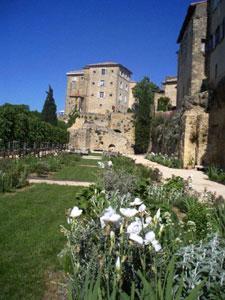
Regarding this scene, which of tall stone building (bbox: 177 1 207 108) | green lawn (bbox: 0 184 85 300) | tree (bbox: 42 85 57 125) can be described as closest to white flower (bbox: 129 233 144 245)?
green lawn (bbox: 0 184 85 300)

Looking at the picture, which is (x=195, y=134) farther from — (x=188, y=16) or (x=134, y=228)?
(x=134, y=228)

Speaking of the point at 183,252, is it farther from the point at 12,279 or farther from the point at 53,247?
the point at 53,247

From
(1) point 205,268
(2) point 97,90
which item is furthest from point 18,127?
(2) point 97,90

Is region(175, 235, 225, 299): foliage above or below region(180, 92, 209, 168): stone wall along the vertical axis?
below

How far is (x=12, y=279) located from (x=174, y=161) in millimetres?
20268

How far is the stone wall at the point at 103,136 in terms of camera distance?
49.6 metres

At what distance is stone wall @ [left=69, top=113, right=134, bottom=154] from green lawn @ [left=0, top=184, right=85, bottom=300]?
127ft

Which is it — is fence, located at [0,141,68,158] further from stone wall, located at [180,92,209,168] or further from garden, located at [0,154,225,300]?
garden, located at [0,154,225,300]

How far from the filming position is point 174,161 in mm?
24094

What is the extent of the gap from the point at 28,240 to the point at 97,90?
74307 mm

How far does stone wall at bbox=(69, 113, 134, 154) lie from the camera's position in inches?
1953

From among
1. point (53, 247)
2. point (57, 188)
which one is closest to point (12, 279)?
point (53, 247)

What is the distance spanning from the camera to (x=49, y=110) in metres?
59.3

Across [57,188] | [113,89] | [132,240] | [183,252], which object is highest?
[113,89]
